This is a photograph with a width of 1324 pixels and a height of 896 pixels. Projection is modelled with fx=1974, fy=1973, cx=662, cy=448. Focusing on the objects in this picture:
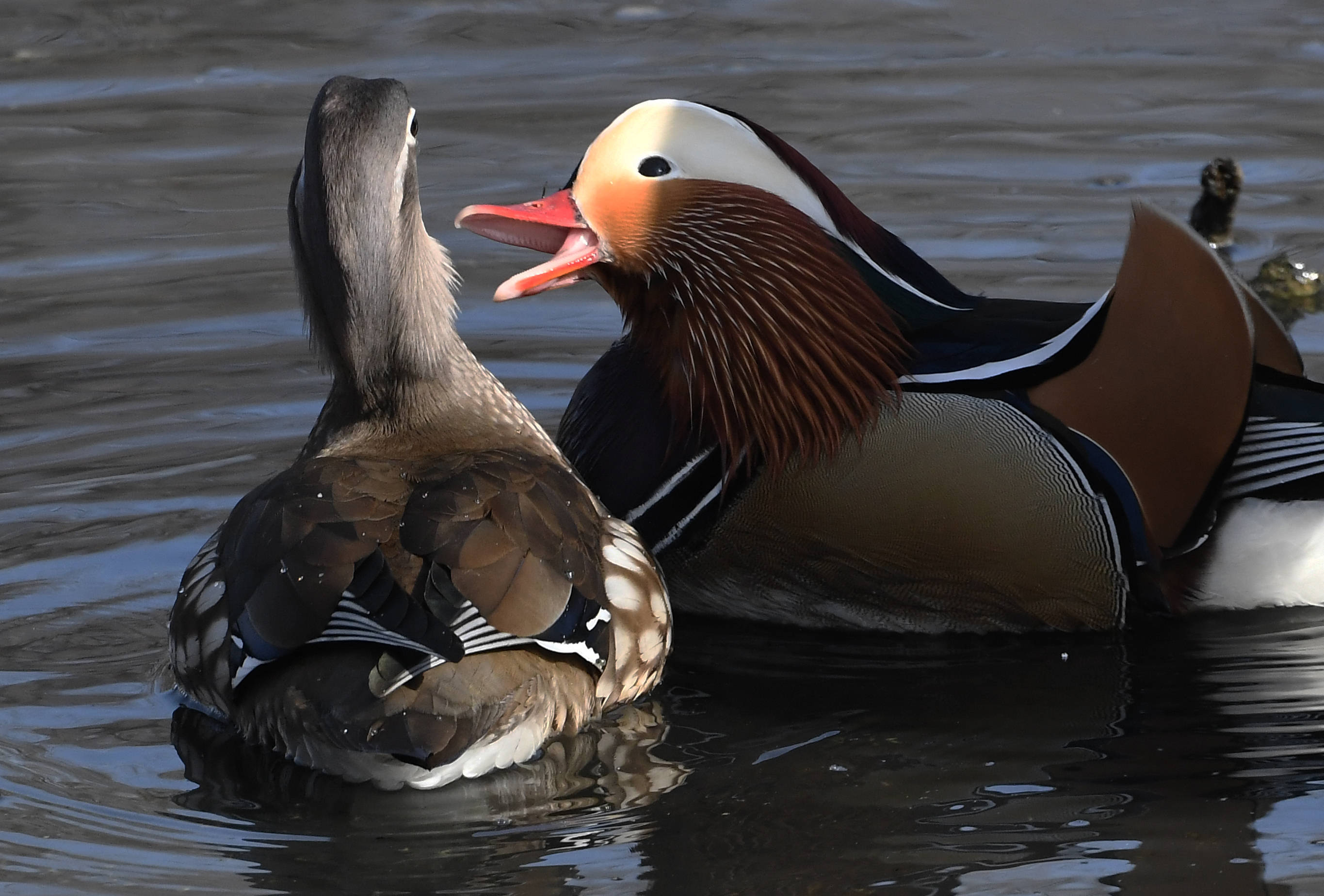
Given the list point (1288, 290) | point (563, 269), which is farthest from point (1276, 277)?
point (563, 269)

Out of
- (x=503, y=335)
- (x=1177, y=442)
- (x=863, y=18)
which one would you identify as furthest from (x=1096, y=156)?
(x=1177, y=442)

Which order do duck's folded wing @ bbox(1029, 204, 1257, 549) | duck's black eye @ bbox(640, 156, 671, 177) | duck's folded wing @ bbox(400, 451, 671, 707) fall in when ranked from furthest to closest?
duck's black eye @ bbox(640, 156, 671, 177), duck's folded wing @ bbox(1029, 204, 1257, 549), duck's folded wing @ bbox(400, 451, 671, 707)

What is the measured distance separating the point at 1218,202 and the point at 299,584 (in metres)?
4.47

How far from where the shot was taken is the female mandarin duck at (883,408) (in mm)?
4824

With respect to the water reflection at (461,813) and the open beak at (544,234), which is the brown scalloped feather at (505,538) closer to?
the water reflection at (461,813)

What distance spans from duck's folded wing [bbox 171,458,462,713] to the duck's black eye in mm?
1085

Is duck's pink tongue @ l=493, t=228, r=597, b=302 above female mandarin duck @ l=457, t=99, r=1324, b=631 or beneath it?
above

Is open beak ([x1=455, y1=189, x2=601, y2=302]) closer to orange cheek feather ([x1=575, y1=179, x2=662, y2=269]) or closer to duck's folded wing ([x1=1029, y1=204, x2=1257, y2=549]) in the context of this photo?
orange cheek feather ([x1=575, y1=179, x2=662, y2=269])

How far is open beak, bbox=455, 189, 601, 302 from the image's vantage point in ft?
16.0

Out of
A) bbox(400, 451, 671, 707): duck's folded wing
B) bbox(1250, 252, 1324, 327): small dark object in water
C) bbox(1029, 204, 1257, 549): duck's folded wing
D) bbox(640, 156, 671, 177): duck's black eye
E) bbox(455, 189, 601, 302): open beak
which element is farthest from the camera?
bbox(1250, 252, 1324, 327): small dark object in water

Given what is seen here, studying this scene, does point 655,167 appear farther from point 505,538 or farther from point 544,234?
point 505,538

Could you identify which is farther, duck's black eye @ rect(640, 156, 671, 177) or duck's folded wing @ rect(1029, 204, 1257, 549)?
duck's black eye @ rect(640, 156, 671, 177)

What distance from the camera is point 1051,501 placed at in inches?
191

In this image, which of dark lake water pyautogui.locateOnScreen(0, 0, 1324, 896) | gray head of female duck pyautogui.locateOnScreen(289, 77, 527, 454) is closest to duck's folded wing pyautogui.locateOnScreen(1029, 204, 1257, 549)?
dark lake water pyautogui.locateOnScreen(0, 0, 1324, 896)
